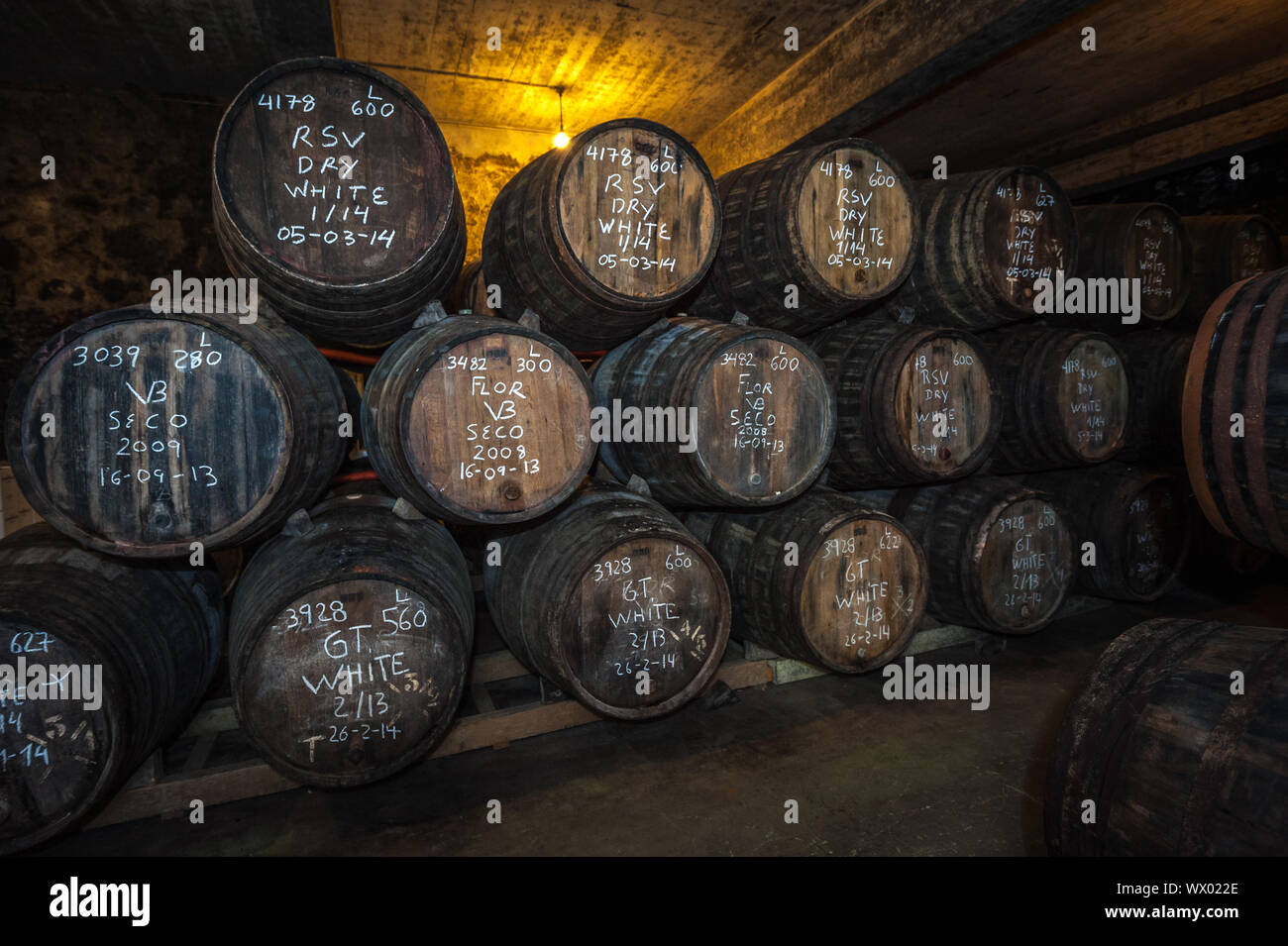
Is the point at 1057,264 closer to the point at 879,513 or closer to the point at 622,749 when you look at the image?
the point at 879,513

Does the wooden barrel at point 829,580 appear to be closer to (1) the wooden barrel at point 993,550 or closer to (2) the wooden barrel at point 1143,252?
(1) the wooden barrel at point 993,550

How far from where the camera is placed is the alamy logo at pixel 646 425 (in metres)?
2.96

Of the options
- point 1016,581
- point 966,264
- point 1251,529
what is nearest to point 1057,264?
point 966,264

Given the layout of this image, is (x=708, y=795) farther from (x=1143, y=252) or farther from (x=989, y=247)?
(x=1143, y=252)

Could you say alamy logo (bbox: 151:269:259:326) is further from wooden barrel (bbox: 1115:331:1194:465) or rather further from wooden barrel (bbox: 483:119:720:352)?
wooden barrel (bbox: 1115:331:1194:465)

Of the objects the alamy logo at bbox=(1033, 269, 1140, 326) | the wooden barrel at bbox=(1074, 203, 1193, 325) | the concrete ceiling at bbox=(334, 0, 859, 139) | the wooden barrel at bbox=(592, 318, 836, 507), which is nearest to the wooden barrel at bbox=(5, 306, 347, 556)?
the wooden barrel at bbox=(592, 318, 836, 507)

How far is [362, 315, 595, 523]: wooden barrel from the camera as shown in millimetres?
2574

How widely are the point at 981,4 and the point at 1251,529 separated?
11.3 feet

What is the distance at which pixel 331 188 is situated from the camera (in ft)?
8.26

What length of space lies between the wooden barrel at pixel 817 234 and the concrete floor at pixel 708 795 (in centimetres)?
228

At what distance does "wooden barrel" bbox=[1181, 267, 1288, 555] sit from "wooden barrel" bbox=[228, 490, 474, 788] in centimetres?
279

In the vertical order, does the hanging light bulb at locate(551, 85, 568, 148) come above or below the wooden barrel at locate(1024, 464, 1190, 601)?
above

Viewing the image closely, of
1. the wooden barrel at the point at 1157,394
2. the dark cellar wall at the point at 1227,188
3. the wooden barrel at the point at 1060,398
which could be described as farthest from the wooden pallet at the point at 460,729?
the dark cellar wall at the point at 1227,188

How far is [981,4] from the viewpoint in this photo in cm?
391
